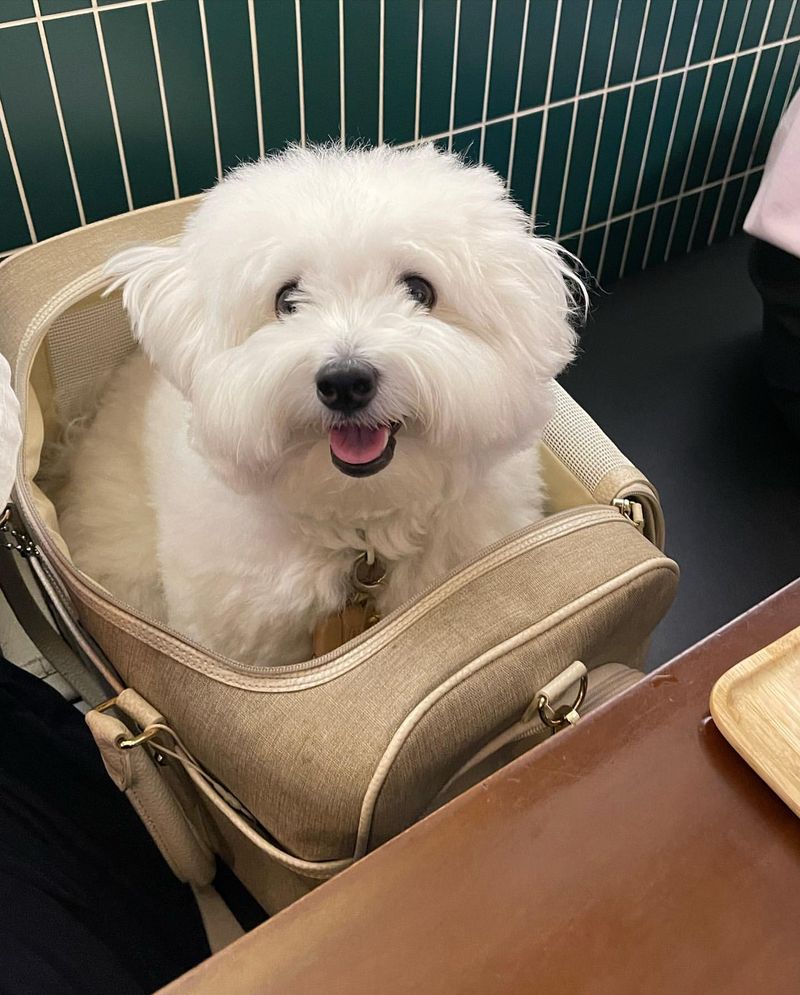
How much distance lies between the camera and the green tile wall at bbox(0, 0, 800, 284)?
998 mm

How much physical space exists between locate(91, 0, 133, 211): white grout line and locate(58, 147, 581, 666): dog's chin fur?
36 centimetres

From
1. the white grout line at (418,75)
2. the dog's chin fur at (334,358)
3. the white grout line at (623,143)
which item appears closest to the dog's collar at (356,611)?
the dog's chin fur at (334,358)

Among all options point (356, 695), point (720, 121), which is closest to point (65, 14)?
point (356, 695)

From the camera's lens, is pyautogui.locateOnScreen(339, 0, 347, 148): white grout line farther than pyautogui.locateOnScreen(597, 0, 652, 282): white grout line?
No

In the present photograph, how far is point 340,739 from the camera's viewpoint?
58 cm

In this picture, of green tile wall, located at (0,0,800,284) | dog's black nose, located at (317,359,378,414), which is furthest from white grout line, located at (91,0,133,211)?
dog's black nose, located at (317,359,378,414)

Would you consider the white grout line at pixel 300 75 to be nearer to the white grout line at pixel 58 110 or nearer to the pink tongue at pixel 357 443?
the white grout line at pixel 58 110

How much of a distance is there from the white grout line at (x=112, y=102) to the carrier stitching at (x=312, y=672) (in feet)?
2.15

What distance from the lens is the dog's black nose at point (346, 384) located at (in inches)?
24.8

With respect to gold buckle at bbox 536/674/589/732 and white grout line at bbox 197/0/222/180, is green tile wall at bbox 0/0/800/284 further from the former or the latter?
gold buckle at bbox 536/674/589/732

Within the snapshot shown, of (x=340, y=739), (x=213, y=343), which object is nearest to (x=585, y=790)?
(x=340, y=739)

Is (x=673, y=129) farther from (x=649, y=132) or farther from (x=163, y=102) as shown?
(x=163, y=102)

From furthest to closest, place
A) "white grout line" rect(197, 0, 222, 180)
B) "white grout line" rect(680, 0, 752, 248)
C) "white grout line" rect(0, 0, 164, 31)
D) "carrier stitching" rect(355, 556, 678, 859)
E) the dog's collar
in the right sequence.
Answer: "white grout line" rect(680, 0, 752, 248)
"white grout line" rect(197, 0, 222, 180)
"white grout line" rect(0, 0, 164, 31)
the dog's collar
"carrier stitching" rect(355, 556, 678, 859)

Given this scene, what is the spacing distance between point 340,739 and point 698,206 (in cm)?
153
